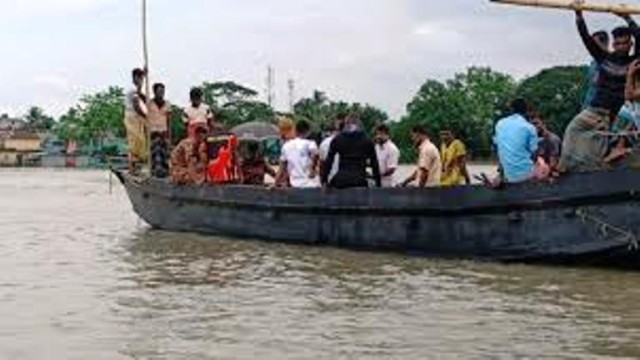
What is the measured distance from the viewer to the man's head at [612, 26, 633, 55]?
10.4 metres

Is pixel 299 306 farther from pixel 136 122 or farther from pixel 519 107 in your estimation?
pixel 136 122

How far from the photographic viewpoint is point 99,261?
11961mm

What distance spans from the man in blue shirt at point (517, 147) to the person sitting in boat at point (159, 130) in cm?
663

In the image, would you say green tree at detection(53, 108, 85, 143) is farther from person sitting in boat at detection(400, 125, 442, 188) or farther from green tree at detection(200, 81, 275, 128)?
person sitting in boat at detection(400, 125, 442, 188)

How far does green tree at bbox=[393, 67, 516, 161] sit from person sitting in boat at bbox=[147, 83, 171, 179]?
58.8 metres

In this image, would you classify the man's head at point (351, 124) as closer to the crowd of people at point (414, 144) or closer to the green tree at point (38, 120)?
the crowd of people at point (414, 144)

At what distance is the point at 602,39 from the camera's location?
35.8ft

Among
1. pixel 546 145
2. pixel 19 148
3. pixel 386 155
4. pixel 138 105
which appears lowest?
pixel 386 155

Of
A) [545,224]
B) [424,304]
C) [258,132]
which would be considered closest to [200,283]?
[424,304]

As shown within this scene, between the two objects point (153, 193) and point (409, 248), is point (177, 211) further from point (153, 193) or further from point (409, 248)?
point (409, 248)

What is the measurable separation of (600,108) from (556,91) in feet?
251

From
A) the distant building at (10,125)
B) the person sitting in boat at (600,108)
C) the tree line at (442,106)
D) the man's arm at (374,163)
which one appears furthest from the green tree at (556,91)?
the person sitting in boat at (600,108)

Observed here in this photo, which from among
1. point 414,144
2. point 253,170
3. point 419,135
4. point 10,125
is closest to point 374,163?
point 419,135

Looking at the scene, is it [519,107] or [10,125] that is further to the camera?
[10,125]
